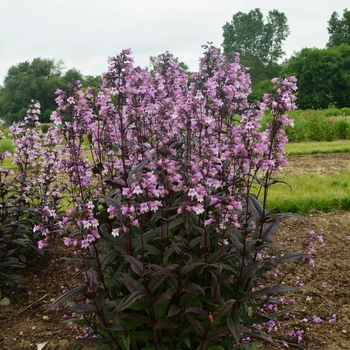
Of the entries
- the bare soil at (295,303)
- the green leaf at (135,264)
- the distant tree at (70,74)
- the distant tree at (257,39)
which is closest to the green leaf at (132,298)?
the green leaf at (135,264)

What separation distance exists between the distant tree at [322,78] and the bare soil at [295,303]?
36061 mm

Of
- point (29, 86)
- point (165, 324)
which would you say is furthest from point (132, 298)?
point (29, 86)

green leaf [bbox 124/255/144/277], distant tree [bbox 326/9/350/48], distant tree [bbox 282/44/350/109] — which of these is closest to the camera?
green leaf [bbox 124/255/144/277]

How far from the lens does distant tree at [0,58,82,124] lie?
164 feet

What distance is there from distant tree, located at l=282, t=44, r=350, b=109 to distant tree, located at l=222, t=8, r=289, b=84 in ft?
57.0

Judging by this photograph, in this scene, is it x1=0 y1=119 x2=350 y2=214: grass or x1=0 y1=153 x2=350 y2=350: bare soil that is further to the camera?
x1=0 y1=119 x2=350 y2=214: grass

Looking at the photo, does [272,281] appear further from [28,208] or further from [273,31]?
[273,31]

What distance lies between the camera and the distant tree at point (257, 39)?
66.2 metres

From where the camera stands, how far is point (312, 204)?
624 cm

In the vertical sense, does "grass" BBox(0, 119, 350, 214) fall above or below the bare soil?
above

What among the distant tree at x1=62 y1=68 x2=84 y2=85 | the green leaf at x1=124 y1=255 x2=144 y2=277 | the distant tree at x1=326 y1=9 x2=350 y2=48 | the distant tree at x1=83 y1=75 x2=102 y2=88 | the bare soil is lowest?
the bare soil

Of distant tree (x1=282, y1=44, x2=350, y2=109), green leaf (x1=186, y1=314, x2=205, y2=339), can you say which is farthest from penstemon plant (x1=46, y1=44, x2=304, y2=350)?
distant tree (x1=282, y1=44, x2=350, y2=109)

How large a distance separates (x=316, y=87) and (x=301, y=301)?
4033cm

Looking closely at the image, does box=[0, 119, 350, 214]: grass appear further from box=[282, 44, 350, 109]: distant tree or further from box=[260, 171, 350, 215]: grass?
box=[282, 44, 350, 109]: distant tree
